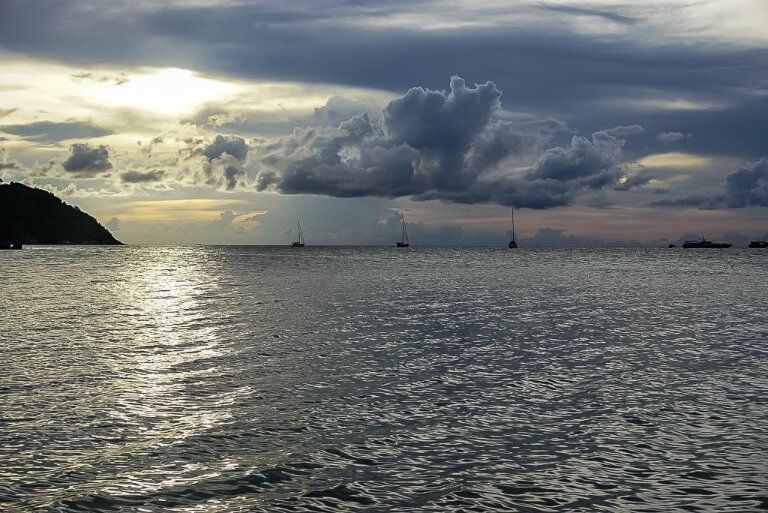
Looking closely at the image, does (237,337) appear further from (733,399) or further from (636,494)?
(636,494)

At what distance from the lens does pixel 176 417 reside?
20438 millimetres

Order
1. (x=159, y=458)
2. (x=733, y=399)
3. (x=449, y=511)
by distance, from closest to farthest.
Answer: (x=449, y=511) < (x=159, y=458) < (x=733, y=399)

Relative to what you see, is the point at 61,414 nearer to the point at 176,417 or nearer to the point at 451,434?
the point at 176,417

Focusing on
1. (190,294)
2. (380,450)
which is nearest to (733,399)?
(380,450)

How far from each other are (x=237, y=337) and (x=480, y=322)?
1863 centimetres

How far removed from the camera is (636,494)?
13805 millimetres

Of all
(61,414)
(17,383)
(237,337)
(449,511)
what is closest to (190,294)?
(237,337)

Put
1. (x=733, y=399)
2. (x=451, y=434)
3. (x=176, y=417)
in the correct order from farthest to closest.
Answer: (x=733, y=399), (x=176, y=417), (x=451, y=434)

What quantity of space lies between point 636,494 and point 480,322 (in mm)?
34966

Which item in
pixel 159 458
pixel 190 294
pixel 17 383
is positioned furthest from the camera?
pixel 190 294

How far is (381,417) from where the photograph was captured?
20.5 m

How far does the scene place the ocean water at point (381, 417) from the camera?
46.0 ft

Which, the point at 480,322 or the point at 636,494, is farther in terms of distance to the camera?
the point at 480,322

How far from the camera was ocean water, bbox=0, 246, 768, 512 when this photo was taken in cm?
1401
